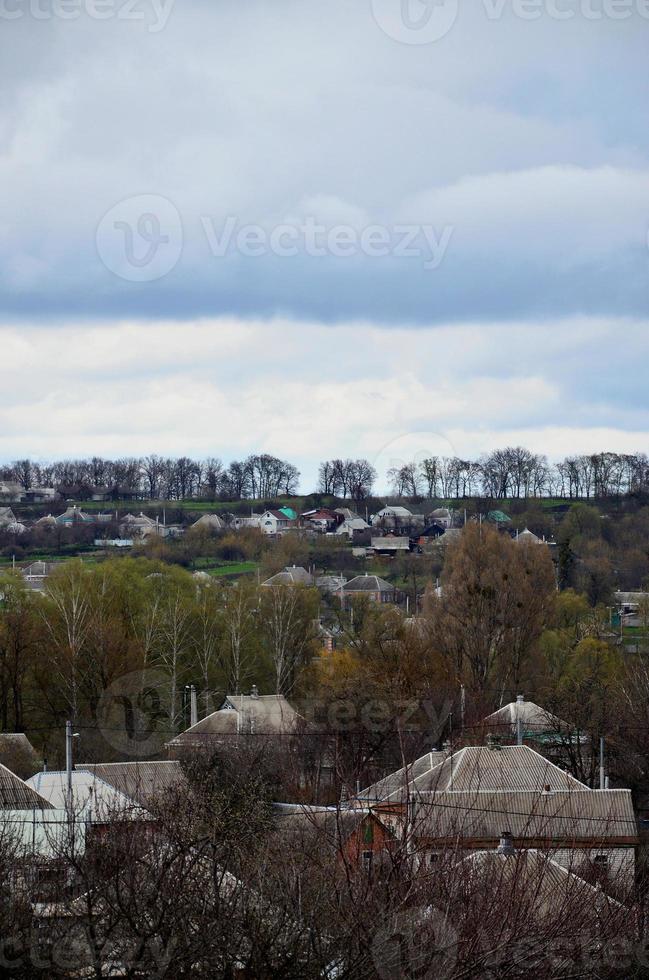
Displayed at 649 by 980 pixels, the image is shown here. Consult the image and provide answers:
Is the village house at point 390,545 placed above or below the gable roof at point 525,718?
above

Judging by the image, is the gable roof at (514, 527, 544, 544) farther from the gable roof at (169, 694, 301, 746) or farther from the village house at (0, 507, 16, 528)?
the village house at (0, 507, 16, 528)

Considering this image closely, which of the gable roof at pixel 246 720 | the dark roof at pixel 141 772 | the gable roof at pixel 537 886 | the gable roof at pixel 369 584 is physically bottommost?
the gable roof at pixel 246 720

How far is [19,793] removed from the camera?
27125 mm

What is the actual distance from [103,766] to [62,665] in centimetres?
1504

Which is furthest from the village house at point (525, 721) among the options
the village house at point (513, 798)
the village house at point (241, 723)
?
the village house at point (513, 798)

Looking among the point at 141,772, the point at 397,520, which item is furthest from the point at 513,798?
the point at 397,520

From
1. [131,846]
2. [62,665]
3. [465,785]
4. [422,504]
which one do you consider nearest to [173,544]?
[422,504]

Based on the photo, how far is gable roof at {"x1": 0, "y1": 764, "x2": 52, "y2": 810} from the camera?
25328 millimetres

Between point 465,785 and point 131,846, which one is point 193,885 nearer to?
point 131,846

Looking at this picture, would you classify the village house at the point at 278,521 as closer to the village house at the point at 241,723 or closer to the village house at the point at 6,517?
the village house at the point at 6,517

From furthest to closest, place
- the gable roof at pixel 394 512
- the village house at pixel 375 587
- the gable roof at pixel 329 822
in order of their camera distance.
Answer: the gable roof at pixel 394 512, the village house at pixel 375 587, the gable roof at pixel 329 822

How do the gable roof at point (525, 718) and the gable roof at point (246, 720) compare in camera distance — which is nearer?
the gable roof at point (246, 720)

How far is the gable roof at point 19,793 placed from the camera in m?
25.3

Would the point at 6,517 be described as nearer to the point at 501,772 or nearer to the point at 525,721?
the point at 525,721
